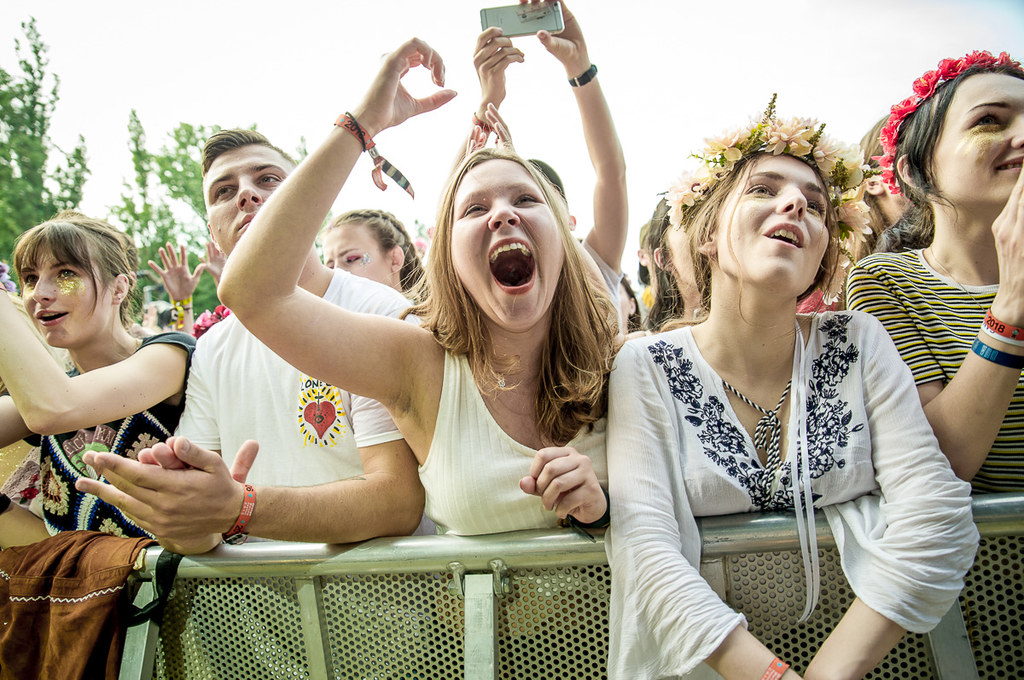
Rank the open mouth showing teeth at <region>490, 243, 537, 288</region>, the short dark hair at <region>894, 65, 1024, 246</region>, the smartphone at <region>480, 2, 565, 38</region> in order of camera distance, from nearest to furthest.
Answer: the open mouth showing teeth at <region>490, 243, 537, 288</region> → the short dark hair at <region>894, 65, 1024, 246</region> → the smartphone at <region>480, 2, 565, 38</region>

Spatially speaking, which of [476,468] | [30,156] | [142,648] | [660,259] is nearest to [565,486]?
[476,468]

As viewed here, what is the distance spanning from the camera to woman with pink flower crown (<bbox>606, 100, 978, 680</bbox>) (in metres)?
1.45

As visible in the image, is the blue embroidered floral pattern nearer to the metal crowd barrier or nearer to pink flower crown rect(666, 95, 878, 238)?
the metal crowd barrier

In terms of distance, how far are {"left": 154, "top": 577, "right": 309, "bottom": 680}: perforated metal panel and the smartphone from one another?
2.03 m

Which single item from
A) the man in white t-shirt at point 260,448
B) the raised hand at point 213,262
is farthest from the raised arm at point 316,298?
the raised hand at point 213,262

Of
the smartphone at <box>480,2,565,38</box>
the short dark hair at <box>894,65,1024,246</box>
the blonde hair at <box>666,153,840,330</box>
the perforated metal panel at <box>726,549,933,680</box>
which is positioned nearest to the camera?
the perforated metal panel at <box>726,549,933,680</box>

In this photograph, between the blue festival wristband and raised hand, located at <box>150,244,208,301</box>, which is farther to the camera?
raised hand, located at <box>150,244,208,301</box>

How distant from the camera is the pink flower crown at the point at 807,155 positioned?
1967 mm

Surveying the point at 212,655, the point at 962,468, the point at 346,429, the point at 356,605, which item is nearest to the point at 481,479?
the point at 356,605

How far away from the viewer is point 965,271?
2109 millimetres

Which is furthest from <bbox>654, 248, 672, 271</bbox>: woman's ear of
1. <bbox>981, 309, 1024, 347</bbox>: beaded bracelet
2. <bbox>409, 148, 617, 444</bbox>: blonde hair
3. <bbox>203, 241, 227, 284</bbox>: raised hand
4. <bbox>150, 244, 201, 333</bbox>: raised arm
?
<bbox>150, 244, 201, 333</bbox>: raised arm

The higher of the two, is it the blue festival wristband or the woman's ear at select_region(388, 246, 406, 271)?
the blue festival wristband

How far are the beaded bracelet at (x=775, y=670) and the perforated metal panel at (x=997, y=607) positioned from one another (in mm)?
460

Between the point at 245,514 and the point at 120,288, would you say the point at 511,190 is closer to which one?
the point at 245,514
